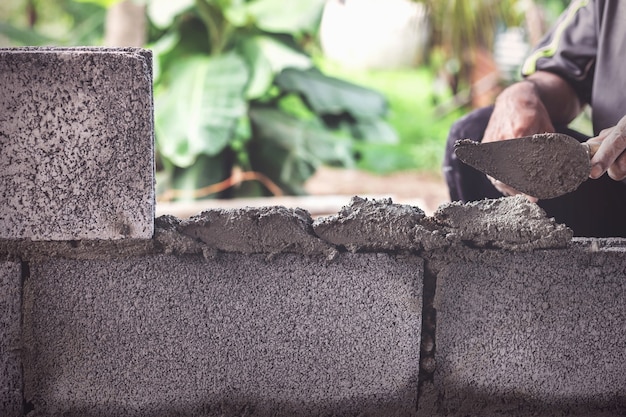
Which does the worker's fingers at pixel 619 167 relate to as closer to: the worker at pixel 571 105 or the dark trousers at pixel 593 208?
the worker at pixel 571 105

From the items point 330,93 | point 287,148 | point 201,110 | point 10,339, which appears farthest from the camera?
point 330,93

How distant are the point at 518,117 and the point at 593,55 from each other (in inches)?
20.0

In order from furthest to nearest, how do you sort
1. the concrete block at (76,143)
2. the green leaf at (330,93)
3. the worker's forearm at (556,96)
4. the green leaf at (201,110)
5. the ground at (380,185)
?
the ground at (380,185) < the green leaf at (330,93) < the green leaf at (201,110) < the worker's forearm at (556,96) < the concrete block at (76,143)

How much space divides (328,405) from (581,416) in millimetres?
688

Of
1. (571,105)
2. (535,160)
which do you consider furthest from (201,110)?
(535,160)

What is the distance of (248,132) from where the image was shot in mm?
5996

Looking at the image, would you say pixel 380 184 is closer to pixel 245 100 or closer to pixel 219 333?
pixel 245 100

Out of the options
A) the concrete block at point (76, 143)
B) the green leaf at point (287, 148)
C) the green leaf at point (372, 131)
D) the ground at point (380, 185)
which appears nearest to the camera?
the concrete block at point (76, 143)

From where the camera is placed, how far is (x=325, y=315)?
70.6 inches

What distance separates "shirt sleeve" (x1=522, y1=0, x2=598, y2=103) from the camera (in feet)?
8.29

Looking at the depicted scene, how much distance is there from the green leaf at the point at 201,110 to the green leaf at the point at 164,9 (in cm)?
45

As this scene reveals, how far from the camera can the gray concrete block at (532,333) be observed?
181 centimetres

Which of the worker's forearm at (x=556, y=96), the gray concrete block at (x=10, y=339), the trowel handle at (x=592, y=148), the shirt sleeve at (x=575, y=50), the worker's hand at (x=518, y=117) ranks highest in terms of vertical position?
Answer: the shirt sleeve at (x=575, y=50)

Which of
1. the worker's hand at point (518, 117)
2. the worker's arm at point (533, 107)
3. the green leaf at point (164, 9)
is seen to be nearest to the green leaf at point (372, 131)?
the green leaf at point (164, 9)
